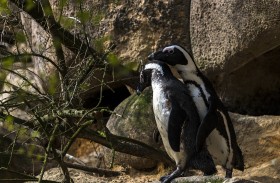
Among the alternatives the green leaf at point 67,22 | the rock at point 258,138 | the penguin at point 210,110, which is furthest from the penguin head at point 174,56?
the rock at point 258,138

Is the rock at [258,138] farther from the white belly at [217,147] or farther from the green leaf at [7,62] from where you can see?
the green leaf at [7,62]

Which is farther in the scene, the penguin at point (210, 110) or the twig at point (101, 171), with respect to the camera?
the twig at point (101, 171)

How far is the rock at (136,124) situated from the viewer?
5.37 m

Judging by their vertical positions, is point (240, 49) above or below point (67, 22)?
below

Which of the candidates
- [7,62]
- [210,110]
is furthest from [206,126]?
[7,62]

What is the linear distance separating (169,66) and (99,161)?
1.94 meters

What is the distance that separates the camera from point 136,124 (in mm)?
5387

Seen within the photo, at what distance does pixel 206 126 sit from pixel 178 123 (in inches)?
5.2

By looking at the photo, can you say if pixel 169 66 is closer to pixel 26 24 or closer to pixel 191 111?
pixel 191 111

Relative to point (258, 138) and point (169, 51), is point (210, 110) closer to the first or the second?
point (169, 51)

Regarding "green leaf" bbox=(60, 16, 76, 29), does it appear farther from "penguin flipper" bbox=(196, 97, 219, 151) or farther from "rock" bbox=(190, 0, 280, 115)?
"penguin flipper" bbox=(196, 97, 219, 151)

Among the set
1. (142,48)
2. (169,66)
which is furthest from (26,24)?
(169,66)

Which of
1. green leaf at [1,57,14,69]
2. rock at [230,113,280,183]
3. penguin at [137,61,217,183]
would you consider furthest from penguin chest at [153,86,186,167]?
rock at [230,113,280,183]

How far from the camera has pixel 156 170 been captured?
5.43 metres
